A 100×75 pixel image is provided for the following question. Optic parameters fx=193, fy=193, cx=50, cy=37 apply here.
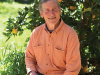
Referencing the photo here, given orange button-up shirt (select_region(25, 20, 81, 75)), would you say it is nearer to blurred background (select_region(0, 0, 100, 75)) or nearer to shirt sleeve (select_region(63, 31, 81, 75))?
shirt sleeve (select_region(63, 31, 81, 75))

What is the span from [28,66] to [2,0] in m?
7.28

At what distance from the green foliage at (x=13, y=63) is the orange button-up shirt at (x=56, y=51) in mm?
800

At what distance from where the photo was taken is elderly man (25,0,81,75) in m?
1.79

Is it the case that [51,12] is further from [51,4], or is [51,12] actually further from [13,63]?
[13,63]

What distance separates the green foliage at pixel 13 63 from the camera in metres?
2.73

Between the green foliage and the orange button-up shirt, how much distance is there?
80 cm

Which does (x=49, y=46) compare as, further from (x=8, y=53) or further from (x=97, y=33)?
(x=8, y=53)

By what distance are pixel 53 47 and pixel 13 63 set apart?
3.75ft

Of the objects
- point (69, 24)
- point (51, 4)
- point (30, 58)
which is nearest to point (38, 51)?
point (30, 58)

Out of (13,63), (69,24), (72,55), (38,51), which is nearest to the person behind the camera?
(72,55)

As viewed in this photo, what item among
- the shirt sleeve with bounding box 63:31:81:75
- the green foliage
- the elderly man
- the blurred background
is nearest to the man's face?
the elderly man

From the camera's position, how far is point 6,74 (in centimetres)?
272

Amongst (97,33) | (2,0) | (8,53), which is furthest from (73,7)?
(2,0)

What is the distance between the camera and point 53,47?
1.87 m
